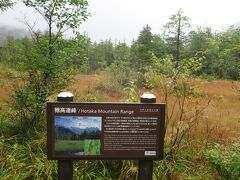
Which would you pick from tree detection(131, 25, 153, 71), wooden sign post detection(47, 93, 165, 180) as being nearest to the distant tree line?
tree detection(131, 25, 153, 71)

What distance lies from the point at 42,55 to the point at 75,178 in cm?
261

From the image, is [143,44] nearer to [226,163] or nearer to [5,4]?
[5,4]

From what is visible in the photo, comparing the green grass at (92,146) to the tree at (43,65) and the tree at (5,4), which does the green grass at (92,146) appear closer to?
the tree at (43,65)

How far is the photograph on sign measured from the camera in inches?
137

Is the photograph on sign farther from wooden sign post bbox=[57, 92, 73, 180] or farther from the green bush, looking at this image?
the green bush

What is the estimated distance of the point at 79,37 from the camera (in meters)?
6.39

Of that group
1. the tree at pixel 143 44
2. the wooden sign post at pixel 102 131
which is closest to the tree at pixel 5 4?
the wooden sign post at pixel 102 131

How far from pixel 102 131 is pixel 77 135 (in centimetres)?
28

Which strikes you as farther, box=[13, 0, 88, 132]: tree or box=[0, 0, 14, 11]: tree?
box=[0, 0, 14, 11]: tree

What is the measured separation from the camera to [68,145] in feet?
11.5

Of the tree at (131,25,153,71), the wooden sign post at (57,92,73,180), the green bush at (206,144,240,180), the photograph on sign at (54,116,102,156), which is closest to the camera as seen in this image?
the photograph on sign at (54,116,102,156)

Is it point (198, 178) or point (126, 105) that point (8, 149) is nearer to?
point (126, 105)

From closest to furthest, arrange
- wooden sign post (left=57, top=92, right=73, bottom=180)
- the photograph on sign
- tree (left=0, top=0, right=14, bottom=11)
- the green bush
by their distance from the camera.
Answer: the photograph on sign → wooden sign post (left=57, top=92, right=73, bottom=180) → the green bush → tree (left=0, top=0, right=14, bottom=11)

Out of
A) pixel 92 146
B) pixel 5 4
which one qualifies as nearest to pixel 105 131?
pixel 92 146
